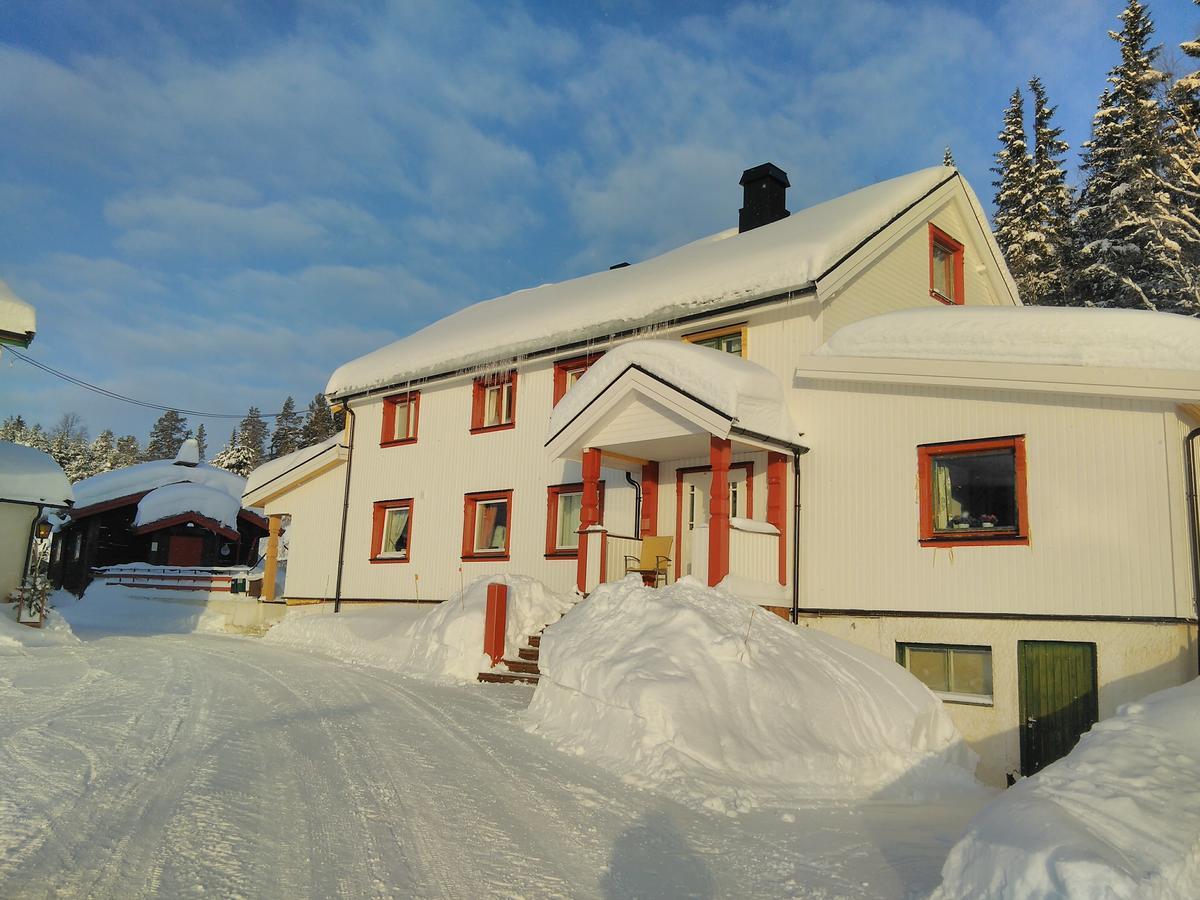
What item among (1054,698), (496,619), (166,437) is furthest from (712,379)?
(166,437)

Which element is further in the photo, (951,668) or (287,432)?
(287,432)

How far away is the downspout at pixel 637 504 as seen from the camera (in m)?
15.6

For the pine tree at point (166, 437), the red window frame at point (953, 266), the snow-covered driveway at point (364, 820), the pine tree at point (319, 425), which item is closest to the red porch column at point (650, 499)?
the red window frame at point (953, 266)

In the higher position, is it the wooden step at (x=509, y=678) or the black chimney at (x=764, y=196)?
the black chimney at (x=764, y=196)

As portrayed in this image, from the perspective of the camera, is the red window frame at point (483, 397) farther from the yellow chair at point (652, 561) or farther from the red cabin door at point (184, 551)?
the red cabin door at point (184, 551)

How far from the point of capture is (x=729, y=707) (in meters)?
8.45

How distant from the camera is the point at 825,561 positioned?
13094mm

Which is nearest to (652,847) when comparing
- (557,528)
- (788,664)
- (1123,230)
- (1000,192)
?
(788,664)

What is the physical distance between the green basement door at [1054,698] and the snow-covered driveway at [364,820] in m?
3.25

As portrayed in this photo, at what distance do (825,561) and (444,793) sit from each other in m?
7.90

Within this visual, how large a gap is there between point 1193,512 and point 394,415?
16.0 meters

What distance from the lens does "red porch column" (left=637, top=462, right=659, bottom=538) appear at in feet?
51.1

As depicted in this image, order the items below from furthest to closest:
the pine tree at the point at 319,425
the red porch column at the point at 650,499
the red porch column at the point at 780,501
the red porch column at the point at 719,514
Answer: the pine tree at the point at 319,425 < the red porch column at the point at 650,499 < the red porch column at the point at 780,501 < the red porch column at the point at 719,514

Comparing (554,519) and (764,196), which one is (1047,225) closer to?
(764,196)
